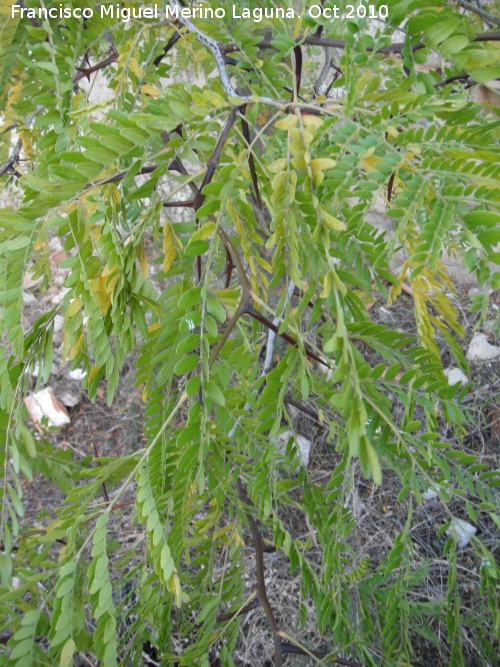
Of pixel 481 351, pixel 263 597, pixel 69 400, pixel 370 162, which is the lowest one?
pixel 69 400

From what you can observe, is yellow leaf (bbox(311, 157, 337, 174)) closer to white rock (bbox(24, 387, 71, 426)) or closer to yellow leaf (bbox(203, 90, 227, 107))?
yellow leaf (bbox(203, 90, 227, 107))

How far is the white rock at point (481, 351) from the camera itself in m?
1.84

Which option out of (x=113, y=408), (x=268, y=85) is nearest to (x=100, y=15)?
(x=268, y=85)

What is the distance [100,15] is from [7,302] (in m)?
0.48

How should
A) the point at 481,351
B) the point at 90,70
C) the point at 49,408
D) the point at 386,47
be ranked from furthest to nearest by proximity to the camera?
the point at 49,408 → the point at 481,351 → the point at 90,70 → the point at 386,47

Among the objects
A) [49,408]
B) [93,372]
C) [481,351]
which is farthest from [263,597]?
[49,408]

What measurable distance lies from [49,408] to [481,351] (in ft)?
5.76

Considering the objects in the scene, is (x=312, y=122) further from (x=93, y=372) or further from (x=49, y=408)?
(x=49, y=408)

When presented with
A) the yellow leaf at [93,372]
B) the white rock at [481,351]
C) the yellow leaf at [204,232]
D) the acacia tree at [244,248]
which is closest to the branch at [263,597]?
the acacia tree at [244,248]

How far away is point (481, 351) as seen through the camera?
1.85 m

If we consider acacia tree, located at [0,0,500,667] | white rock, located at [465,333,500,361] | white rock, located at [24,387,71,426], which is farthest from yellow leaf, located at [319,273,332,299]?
white rock, located at [24,387,71,426]

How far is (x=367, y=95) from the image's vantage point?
1.71 feet

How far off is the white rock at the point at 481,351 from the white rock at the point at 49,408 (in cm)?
165

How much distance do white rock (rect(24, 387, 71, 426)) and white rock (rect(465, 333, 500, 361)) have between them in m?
1.65
